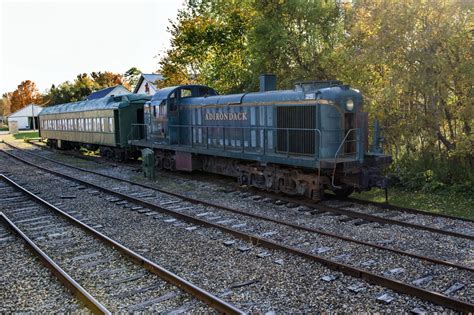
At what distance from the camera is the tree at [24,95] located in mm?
102312

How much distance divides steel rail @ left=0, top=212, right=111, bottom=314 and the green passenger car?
553 inches

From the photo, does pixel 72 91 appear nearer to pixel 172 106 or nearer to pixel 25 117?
pixel 25 117

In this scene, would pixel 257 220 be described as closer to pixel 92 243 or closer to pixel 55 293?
pixel 92 243

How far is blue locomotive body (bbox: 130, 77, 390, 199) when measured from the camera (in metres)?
11.4

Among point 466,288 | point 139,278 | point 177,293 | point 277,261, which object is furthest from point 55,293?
point 466,288

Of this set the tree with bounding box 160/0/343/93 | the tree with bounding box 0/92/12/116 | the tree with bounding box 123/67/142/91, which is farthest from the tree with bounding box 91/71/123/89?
the tree with bounding box 160/0/343/93

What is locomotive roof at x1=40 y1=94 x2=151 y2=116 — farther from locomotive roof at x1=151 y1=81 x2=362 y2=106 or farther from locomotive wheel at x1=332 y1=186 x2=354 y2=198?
locomotive wheel at x1=332 y1=186 x2=354 y2=198

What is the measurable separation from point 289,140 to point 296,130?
16.4 inches

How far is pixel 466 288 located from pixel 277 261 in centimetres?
282

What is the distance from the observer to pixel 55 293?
6297 millimetres

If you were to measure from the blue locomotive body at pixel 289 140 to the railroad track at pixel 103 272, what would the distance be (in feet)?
18.1

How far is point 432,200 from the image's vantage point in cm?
1192

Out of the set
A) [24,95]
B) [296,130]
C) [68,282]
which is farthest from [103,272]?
[24,95]

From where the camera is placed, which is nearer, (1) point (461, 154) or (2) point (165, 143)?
(1) point (461, 154)
